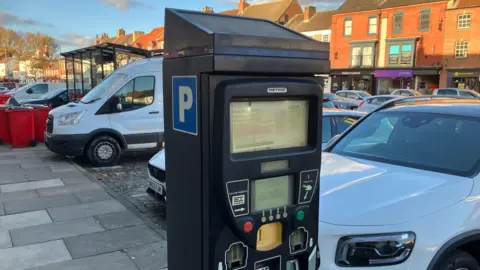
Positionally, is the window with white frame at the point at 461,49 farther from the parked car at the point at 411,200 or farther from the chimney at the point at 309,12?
the parked car at the point at 411,200

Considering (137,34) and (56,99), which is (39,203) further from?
(137,34)

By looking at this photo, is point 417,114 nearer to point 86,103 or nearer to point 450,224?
point 450,224

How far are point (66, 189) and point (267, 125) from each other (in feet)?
19.1

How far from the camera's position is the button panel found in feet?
6.40

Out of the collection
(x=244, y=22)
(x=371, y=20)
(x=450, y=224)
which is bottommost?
(x=450, y=224)

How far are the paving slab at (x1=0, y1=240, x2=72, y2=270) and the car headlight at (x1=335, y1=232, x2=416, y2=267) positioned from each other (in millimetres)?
2958

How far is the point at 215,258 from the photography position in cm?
179

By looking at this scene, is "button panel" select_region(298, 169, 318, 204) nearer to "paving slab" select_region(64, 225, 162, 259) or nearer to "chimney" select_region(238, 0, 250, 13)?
"paving slab" select_region(64, 225, 162, 259)

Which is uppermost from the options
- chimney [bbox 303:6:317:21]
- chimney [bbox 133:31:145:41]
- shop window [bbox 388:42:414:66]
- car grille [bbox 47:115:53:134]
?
chimney [bbox 133:31:145:41]

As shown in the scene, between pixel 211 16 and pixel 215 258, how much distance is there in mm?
1151

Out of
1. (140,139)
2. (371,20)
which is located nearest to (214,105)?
(140,139)

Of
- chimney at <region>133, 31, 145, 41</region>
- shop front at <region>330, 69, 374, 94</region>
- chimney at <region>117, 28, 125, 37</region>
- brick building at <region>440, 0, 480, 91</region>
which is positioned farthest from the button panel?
chimney at <region>117, 28, 125, 37</region>

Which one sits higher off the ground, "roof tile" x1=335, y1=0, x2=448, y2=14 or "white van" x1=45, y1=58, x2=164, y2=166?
"roof tile" x1=335, y1=0, x2=448, y2=14

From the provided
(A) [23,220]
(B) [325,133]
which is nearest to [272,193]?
(B) [325,133]
